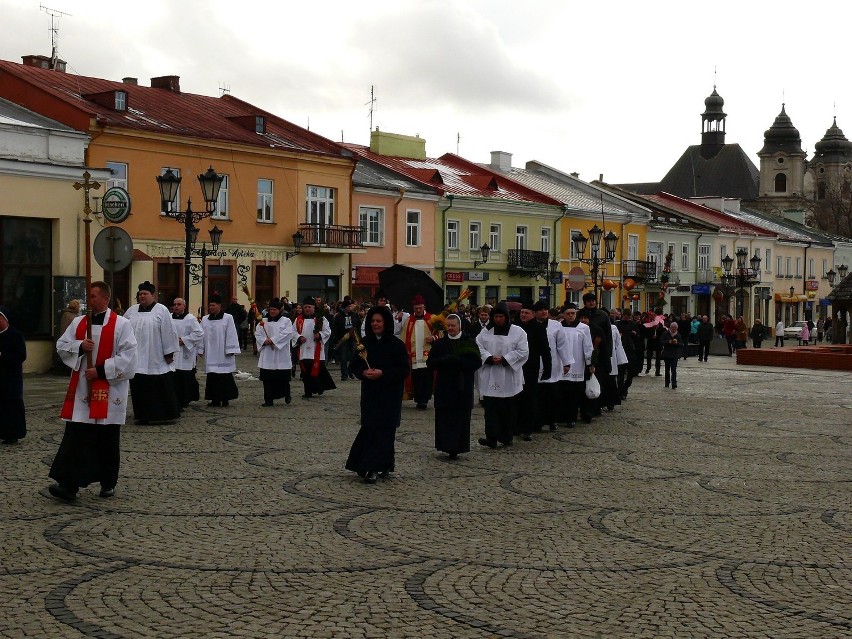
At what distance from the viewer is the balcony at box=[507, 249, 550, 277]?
51.2 metres

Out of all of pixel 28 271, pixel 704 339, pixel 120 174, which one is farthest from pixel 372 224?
pixel 28 271

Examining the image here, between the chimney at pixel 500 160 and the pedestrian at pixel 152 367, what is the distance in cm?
4546

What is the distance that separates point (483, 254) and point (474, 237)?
108 inches

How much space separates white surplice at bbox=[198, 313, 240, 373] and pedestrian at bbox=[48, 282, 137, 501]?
7788 mm

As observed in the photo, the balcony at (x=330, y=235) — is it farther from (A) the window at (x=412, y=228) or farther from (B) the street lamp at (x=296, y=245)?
(A) the window at (x=412, y=228)

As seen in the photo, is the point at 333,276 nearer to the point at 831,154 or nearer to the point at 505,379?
the point at 505,379

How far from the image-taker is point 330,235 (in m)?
41.0

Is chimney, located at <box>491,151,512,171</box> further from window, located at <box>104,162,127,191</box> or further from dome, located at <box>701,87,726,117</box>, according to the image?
dome, located at <box>701,87,726,117</box>

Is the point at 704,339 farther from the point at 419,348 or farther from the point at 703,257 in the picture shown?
the point at 703,257

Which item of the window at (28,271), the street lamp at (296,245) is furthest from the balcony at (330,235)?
the window at (28,271)

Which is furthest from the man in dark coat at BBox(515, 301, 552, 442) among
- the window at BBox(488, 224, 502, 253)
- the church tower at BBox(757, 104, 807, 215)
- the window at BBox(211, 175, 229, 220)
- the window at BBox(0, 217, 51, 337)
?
the church tower at BBox(757, 104, 807, 215)

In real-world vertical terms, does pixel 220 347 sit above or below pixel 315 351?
above

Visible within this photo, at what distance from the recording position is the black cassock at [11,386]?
13.2m

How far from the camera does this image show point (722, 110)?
426 feet
